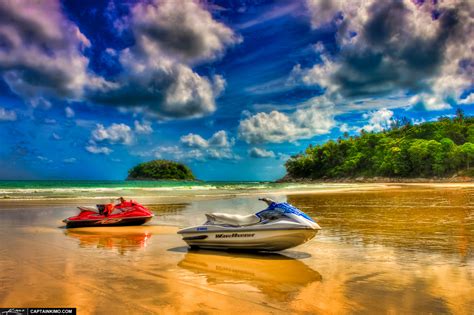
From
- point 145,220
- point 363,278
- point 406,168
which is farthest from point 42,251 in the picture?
point 406,168

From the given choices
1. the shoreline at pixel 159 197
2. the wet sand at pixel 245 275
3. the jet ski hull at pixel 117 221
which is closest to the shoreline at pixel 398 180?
the shoreline at pixel 159 197

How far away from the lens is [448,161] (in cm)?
9725

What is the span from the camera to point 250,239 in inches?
336

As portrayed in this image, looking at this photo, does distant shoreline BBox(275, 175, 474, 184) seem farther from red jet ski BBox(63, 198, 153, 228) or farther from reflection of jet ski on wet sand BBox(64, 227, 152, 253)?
reflection of jet ski on wet sand BBox(64, 227, 152, 253)

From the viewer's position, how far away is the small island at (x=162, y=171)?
183663 mm

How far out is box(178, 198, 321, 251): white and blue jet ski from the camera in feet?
26.4

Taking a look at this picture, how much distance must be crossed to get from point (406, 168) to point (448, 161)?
14238 millimetres

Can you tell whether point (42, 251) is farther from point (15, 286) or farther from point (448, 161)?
point (448, 161)

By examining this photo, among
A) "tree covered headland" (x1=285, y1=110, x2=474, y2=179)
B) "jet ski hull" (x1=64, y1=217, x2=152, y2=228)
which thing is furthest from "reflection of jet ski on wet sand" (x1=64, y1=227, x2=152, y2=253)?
"tree covered headland" (x1=285, y1=110, x2=474, y2=179)

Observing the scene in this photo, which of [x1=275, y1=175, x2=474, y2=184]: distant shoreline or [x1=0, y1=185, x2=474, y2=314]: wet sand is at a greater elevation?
[x1=275, y1=175, x2=474, y2=184]: distant shoreline

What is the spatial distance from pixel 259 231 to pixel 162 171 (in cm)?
17987

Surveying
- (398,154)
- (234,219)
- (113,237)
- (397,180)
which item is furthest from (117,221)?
(398,154)

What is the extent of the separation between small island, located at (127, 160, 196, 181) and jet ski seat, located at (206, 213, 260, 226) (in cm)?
17684

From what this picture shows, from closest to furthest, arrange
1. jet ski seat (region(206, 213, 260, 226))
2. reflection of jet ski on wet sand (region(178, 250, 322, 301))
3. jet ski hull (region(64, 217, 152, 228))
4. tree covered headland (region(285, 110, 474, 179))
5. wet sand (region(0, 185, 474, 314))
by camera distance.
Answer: wet sand (region(0, 185, 474, 314))
reflection of jet ski on wet sand (region(178, 250, 322, 301))
jet ski seat (region(206, 213, 260, 226))
jet ski hull (region(64, 217, 152, 228))
tree covered headland (region(285, 110, 474, 179))
